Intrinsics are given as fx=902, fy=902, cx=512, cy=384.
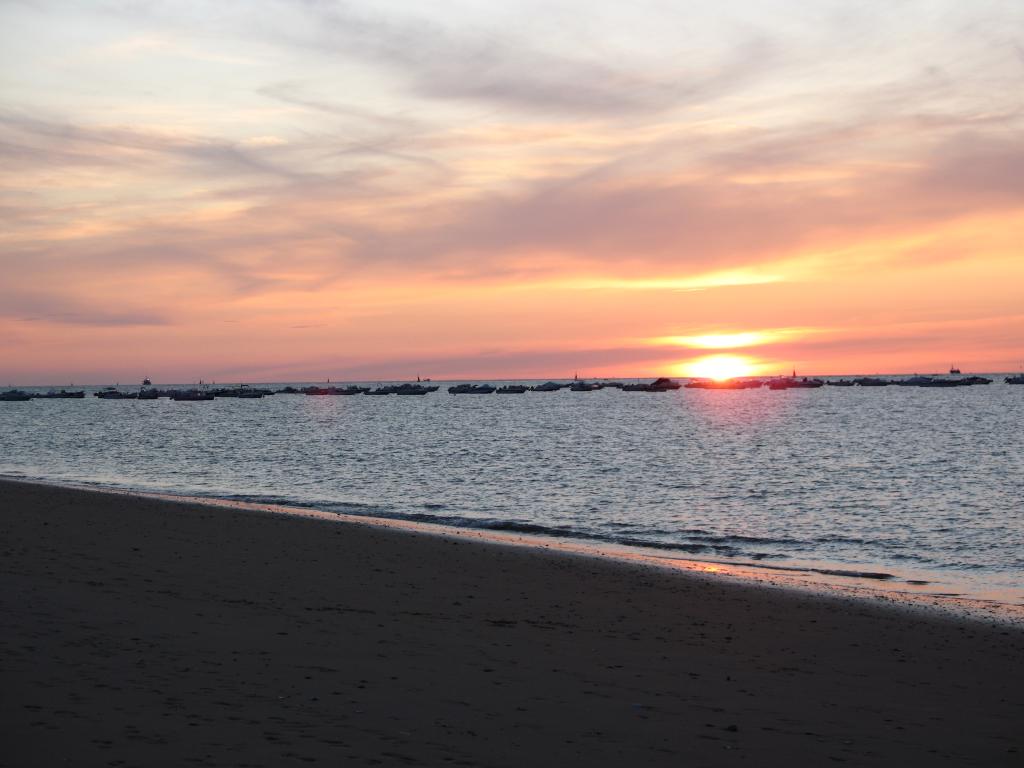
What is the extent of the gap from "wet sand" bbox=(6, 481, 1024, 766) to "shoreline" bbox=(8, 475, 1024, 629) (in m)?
1.28

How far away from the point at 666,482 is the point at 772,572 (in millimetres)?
25065

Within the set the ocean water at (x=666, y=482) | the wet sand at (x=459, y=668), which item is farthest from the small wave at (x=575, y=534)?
the wet sand at (x=459, y=668)

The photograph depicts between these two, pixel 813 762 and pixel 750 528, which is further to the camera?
pixel 750 528

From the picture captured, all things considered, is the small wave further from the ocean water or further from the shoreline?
the shoreline

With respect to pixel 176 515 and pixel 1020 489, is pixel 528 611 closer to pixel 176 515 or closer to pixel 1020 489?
pixel 176 515

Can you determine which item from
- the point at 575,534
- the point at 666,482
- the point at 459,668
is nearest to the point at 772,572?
the point at 575,534

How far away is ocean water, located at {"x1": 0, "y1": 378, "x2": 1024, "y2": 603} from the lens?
28.6 meters

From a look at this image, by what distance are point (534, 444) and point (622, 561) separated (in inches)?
2236

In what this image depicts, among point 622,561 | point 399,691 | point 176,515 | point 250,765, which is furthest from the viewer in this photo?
point 176,515

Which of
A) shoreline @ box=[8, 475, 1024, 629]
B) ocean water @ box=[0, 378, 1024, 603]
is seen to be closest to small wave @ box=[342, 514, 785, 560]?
ocean water @ box=[0, 378, 1024, 603]

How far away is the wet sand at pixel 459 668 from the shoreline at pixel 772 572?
128 centimetres

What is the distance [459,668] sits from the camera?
1183 centimetres

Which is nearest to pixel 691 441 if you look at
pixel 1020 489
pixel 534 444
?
pixel 534 444

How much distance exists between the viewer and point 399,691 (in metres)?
10.6
